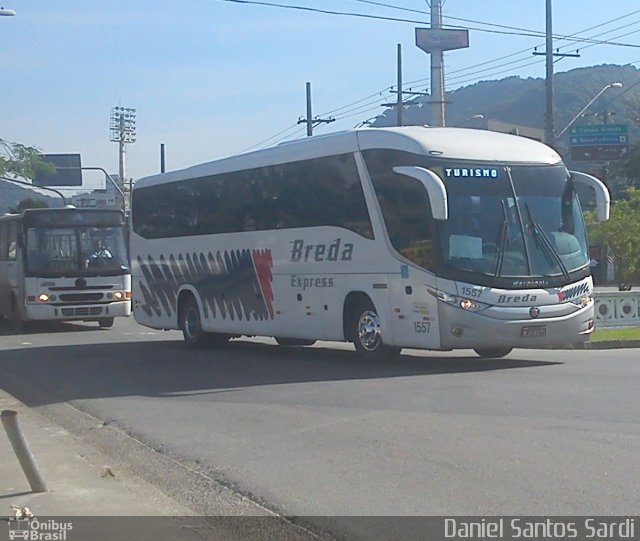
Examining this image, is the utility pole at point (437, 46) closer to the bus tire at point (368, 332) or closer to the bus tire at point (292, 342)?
the bus tire at point (292, 342)

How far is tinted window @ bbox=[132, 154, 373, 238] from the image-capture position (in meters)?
16.8

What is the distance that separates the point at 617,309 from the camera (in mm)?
23312

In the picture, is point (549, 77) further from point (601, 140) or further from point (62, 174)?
point (62, 174)

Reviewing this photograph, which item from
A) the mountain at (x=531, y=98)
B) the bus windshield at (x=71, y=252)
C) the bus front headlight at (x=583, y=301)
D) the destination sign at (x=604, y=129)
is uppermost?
the mountain at (x=531, y=98)

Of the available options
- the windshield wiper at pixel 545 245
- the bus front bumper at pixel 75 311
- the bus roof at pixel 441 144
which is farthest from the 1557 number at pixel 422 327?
the bus front bumper at pixel 75 311

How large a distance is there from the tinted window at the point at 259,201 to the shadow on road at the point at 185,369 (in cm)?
224

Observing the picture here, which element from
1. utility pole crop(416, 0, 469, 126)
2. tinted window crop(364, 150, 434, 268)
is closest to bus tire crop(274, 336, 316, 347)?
tinted window crop(364, 150, 434, 268)

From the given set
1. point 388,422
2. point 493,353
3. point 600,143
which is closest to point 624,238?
point 493,353

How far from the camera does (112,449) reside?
10.9 m

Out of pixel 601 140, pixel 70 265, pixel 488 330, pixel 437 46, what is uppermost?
pixel 437 46

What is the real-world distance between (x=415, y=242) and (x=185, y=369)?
14.9 feet

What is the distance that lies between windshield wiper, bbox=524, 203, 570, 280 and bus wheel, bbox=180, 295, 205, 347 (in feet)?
25.5

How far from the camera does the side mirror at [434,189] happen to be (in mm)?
14578

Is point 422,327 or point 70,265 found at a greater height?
point 70,265
